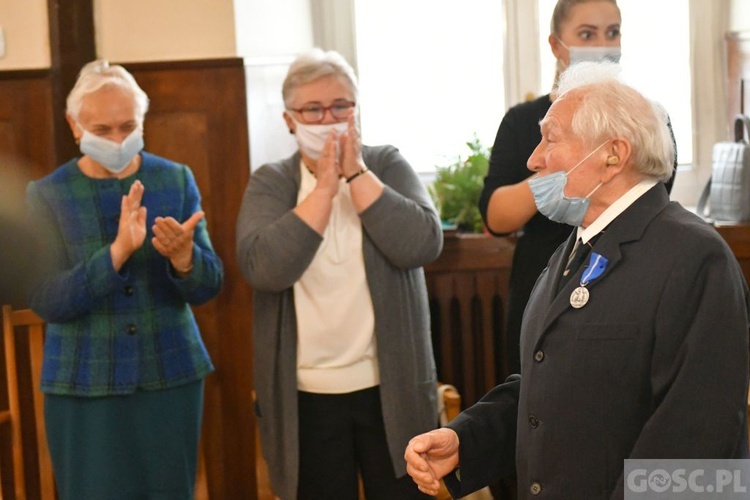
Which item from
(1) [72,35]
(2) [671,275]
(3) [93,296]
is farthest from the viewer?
(1) [72,35]

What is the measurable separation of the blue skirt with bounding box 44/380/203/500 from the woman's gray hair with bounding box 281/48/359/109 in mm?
812

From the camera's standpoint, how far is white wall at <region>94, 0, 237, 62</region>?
140 inches

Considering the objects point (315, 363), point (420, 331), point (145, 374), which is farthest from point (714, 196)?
point (145, 374)

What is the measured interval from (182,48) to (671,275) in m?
2.37

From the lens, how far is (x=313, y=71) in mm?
2680

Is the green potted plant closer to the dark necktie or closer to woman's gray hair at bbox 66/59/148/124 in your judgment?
woman's gray hair at bbox 66/59/148/124

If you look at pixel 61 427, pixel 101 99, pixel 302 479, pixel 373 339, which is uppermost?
pixel 101 99

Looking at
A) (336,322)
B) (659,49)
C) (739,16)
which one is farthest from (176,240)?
(739,16)

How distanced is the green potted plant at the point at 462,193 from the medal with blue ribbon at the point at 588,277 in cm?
194

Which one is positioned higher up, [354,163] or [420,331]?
[354,163]

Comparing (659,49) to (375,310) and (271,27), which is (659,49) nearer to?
(271,27)

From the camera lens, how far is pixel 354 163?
262 centimetres

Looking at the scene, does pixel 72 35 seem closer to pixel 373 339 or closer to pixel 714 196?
pixel 373 339

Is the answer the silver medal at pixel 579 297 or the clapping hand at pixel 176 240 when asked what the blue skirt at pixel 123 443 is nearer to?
the clapping hand at pixel 176 240
